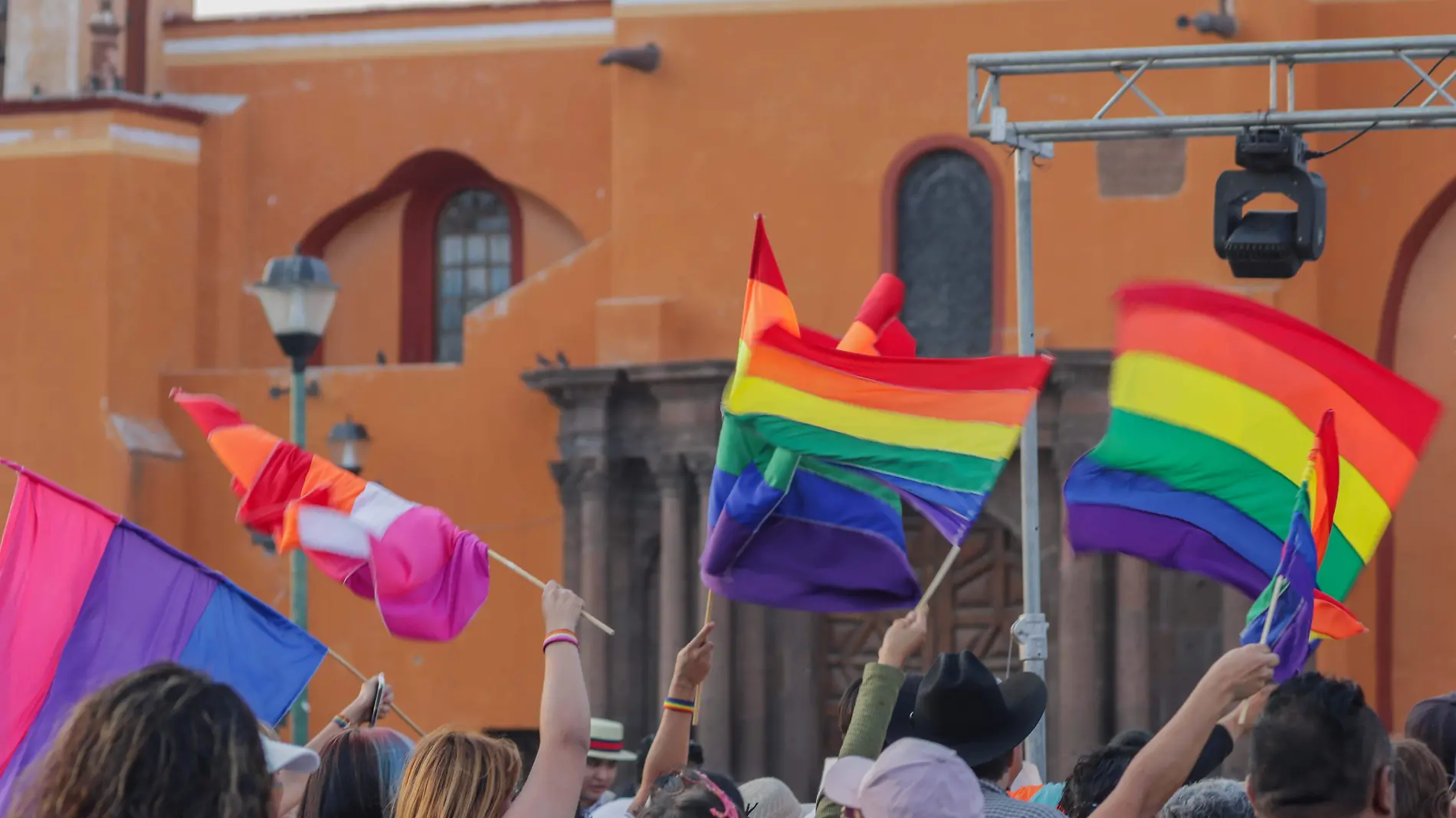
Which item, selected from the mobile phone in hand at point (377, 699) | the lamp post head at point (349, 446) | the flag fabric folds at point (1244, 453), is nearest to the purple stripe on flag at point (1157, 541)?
the flag fabric folds at point (1244, 453)

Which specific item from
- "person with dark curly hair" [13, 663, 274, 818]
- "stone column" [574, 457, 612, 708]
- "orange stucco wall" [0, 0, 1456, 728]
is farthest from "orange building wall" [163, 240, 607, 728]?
"person with dark curly hair" [13, 663, 274, 818]

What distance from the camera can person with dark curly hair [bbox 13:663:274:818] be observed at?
3.70 metres

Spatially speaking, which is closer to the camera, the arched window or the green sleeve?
the green sleeve

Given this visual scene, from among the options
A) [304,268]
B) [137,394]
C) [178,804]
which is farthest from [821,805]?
[137,394]

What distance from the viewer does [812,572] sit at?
938 centimetres

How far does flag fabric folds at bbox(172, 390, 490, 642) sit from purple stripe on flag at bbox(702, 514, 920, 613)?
1.05 m

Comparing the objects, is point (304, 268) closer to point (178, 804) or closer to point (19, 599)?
point (19, 599)

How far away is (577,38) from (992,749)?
18.1m

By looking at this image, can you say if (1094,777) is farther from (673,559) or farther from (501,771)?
(673,559)

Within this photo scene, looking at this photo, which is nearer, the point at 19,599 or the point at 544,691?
the point at 544,691

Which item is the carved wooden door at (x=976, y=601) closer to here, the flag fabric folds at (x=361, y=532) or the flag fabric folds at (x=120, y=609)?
the flag fabric folds at (x=361, y=532)

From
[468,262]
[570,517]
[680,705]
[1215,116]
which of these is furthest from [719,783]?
[468,262]

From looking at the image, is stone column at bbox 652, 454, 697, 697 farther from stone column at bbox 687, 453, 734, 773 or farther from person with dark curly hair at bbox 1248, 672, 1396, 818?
person with dark curly hair at bbox 1248, 672, 1396, 818

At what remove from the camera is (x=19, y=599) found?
7734 millimetres
